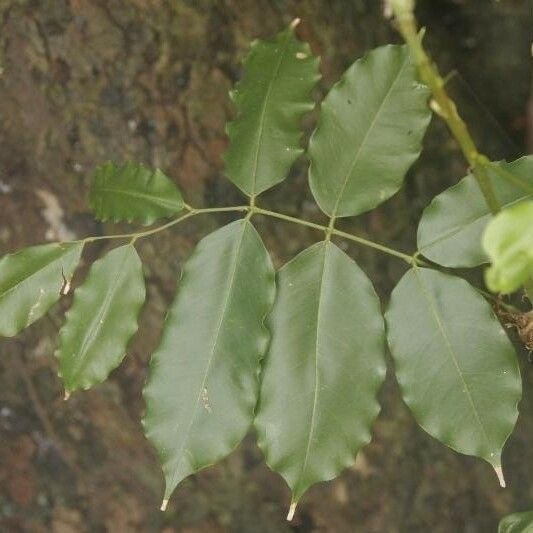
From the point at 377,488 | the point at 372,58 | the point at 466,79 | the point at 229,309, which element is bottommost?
the point at 377,488

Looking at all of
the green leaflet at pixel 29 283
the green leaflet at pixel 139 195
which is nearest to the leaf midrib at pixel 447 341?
the green leaflet at pixel 139 195

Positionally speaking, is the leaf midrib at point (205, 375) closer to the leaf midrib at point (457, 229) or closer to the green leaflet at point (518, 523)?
the leaf midrib at point (457, 229)

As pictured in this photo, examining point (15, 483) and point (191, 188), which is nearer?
point (191, 188)

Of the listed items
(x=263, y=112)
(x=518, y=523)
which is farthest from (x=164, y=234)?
(x=518, y=523)

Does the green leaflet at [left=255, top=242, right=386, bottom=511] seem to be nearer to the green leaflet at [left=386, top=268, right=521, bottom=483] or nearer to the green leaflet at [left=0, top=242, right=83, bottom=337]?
the green leaflet at [left=386, top=268, right=521, bottom=483]

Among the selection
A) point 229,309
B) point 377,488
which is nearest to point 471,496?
point 377,488

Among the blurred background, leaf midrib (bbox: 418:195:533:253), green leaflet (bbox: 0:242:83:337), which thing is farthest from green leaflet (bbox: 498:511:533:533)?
green leaflet (bbox: 0:242:83:337)

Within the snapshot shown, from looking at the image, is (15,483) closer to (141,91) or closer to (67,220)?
(67,220)
